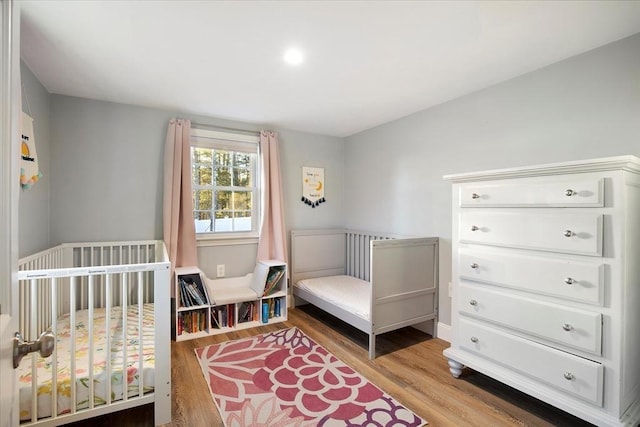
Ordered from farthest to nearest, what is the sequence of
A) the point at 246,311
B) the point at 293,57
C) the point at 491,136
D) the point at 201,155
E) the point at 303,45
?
the point at 201,155 < the point at 246,311 < the point at 491,136 < the point at 293,57 < the point at 303,45

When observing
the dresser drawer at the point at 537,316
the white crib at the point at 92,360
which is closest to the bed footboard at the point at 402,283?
the dresser drawer at the point at 537,316

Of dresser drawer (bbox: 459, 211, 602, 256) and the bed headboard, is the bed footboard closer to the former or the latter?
dresser drawer (bbox: 459, 211, 602, 256)

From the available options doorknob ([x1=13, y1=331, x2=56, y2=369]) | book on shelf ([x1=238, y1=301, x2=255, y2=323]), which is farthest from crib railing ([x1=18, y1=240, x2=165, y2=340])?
doorknob ([x1=13, y1=331, x2=56, y2=369])

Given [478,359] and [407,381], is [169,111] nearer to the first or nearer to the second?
[407,381]

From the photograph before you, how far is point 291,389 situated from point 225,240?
69.4 inches

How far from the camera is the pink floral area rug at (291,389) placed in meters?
1.70

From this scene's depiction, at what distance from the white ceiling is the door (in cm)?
103

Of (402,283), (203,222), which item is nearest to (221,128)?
(203,222)

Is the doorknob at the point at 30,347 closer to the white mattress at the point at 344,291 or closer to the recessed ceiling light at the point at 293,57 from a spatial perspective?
the recessed ceiling light at the point at 293,57

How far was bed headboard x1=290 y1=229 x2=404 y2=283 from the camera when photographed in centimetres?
357

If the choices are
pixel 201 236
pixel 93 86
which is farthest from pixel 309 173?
pixel 93 86

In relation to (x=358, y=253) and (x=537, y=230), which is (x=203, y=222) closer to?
(x=358, y=253)

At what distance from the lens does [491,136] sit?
2.40 metres

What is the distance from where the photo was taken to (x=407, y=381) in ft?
6.81
